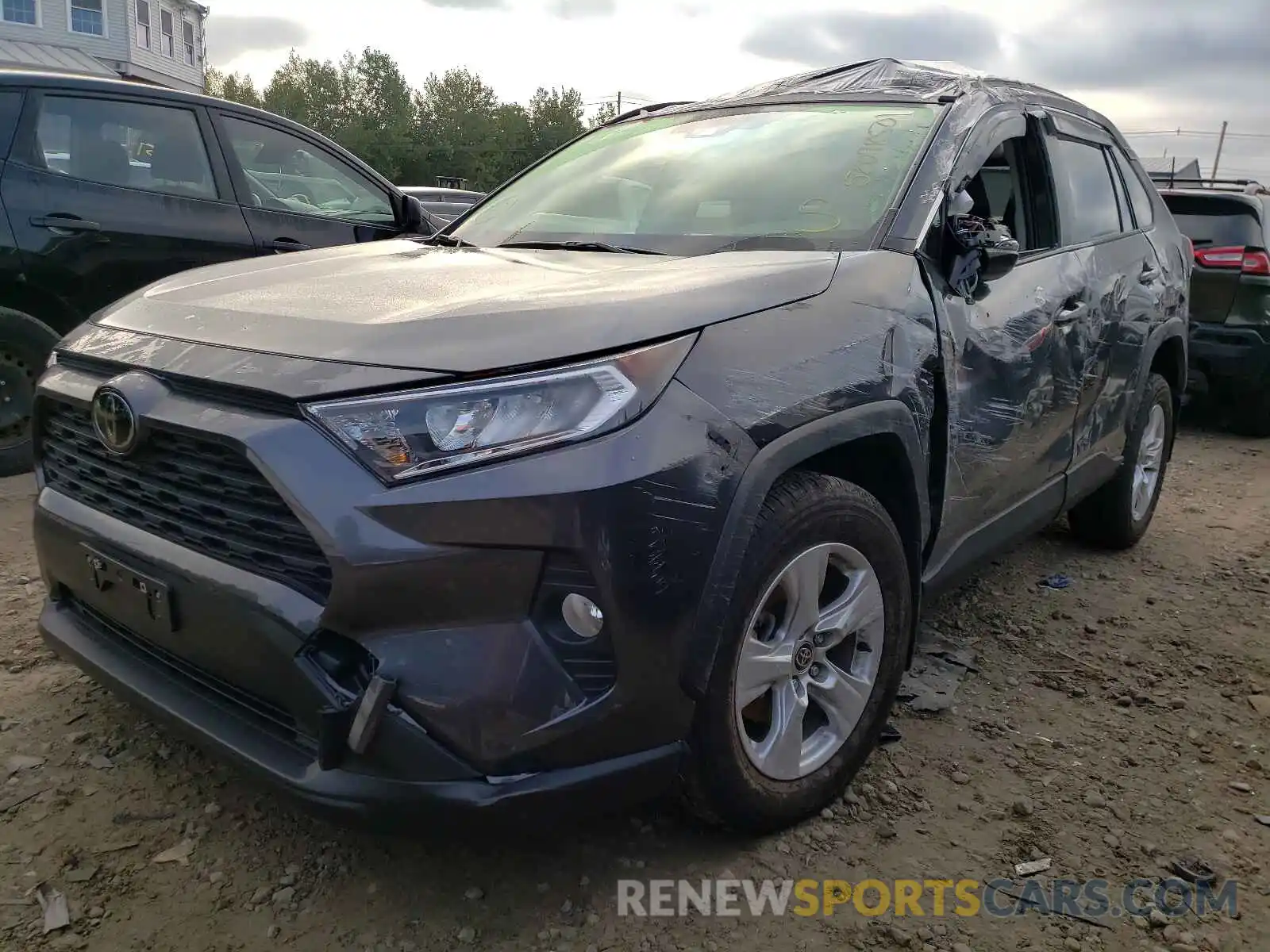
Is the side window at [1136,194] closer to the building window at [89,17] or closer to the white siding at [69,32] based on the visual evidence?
the white siding at [69,32]

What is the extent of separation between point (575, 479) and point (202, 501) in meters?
0.75

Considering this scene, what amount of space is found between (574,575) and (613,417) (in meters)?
0.29

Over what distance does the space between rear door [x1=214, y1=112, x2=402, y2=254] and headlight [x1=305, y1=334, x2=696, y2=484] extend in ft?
11.4

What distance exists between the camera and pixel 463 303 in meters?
2.03

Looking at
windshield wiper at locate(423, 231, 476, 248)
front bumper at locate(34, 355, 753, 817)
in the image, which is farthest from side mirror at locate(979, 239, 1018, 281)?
windshield wiper at locate(423, 231, 476, 248)

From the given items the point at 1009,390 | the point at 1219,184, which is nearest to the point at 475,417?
the point at 1009,390

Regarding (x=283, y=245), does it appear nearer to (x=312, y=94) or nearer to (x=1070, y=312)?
(x=1070, y=312)

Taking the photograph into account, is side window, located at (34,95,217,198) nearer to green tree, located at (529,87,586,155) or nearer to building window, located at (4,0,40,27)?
building window, located at (4,0,40,27)

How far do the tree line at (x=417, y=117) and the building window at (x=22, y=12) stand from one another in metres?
24.0

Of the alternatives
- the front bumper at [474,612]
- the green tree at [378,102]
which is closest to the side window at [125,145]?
the front bumper at [474,612]

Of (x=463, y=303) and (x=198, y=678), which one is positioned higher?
(x=463, y=303)

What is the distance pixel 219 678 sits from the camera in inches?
77.3

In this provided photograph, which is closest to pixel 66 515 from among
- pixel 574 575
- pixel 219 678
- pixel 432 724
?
pixel 219 678

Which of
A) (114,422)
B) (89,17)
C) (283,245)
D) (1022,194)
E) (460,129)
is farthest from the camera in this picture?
(460,129)
